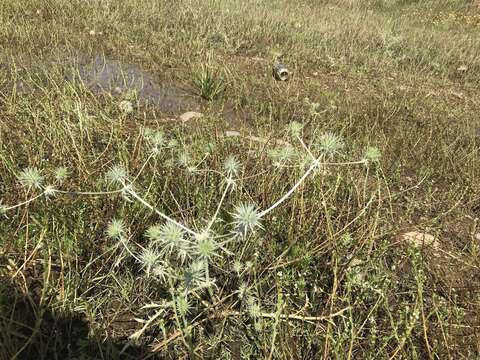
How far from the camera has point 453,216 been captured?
264cm

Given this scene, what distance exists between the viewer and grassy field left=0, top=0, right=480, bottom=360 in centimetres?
148

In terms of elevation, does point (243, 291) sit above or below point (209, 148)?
below

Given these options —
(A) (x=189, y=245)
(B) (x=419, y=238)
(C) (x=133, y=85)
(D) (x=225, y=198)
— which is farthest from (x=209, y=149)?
(C) (x=133, y=85)

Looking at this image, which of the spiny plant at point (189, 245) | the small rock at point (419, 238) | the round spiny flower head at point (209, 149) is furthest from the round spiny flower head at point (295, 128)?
the small rock at point (419, 238)

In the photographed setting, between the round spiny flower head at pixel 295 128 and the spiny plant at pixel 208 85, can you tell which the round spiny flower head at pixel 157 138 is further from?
the spiny plant at pixel 208 85

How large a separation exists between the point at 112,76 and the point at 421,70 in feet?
15.4

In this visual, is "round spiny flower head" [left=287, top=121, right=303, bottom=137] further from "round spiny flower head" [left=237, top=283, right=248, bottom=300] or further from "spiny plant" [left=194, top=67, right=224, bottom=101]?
"spiny plant" [left=194, top=67, right=224, bottom=101]

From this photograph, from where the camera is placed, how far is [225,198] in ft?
6.89

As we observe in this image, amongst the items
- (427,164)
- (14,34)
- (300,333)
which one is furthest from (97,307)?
(14,34)

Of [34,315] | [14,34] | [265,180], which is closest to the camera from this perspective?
[34,315]

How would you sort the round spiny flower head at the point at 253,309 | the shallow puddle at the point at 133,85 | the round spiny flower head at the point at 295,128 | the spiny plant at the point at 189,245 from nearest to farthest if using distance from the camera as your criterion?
the spiny plant at the point at 189,245 < the round spiny flower head at the point at 253,309 < the round spiny flower head at the point at 295,128 < the shallow puddle at the point at 133,85

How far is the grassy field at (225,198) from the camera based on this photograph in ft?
4.86

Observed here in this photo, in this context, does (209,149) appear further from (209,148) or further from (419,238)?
(419,238)

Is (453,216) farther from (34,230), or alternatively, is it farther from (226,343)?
(34,230)
